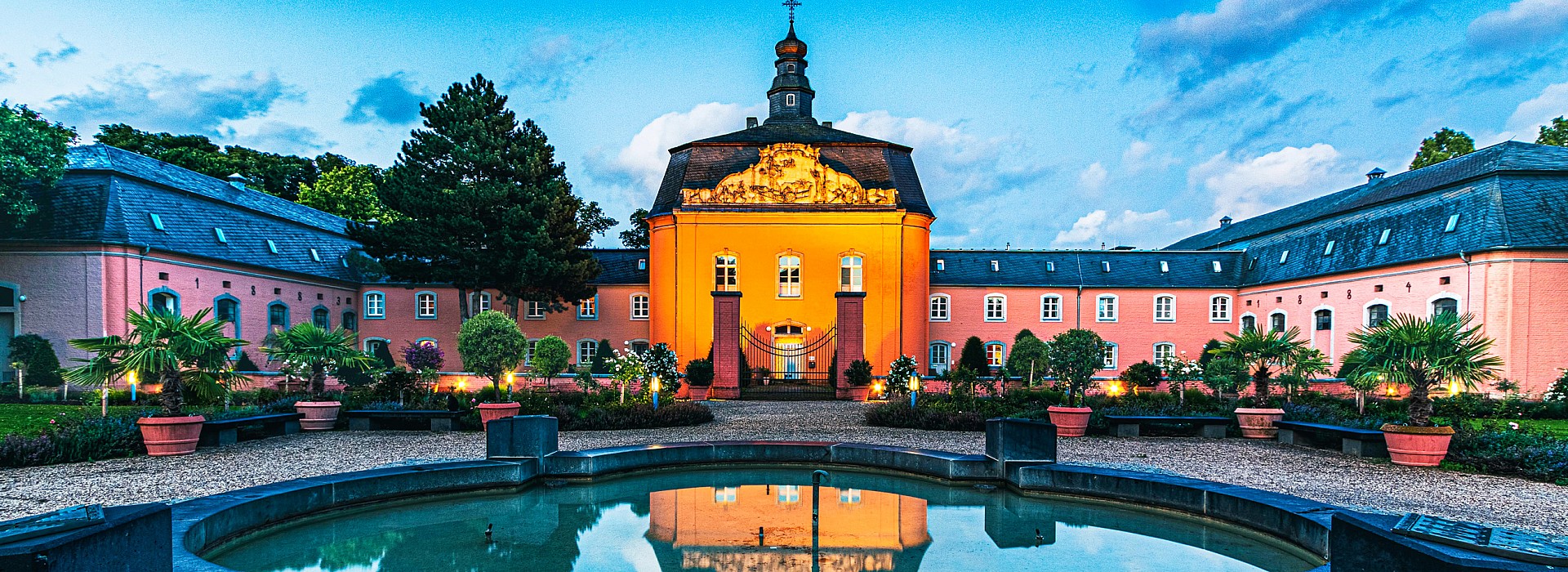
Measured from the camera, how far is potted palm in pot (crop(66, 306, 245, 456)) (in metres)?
10.4

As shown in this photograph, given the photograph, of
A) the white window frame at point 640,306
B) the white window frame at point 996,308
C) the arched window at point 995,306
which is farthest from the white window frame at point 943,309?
the white window frame at point 640,306

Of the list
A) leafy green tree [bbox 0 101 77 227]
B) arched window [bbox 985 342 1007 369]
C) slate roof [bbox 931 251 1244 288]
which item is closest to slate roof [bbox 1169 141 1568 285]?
slate roof [bbox 931 251 1244 288]

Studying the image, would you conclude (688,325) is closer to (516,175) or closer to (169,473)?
(516,175)

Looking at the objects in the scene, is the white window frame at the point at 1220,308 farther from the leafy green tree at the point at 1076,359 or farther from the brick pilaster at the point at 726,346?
the brick pilaster at the point at 726,346

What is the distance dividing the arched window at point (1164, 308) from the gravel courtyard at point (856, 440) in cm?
2002

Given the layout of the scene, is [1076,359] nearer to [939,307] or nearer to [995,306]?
[939,307]

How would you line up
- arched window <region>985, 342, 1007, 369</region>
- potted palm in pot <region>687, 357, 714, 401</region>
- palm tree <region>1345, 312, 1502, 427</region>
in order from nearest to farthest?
palm tree <region>1345, 312, 1502, 427</region> → potted palm in pot <region>687, 357, 714, 401</region> → arched window <region>985, 342, 1007, 369</region>

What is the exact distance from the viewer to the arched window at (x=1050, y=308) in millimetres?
31703

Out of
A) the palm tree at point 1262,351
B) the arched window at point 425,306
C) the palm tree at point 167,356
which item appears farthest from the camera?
the arched window at point 425,306

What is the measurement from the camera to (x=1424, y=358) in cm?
1038

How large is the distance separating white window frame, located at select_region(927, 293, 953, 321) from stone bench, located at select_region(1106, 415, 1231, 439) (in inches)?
703

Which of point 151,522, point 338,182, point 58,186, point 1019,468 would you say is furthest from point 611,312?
point 151,522

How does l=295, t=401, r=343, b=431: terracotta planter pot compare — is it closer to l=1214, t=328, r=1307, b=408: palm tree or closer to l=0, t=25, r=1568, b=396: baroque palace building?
l=0, t=25, r=1568, b=396: baroque palace building

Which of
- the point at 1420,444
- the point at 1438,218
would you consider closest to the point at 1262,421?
the point at 1420,444
